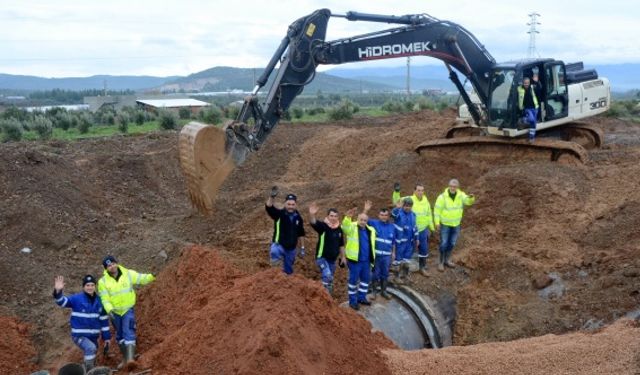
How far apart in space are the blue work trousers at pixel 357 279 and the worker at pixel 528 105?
6.90 metres

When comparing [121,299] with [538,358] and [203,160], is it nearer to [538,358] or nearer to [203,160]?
[203,160]

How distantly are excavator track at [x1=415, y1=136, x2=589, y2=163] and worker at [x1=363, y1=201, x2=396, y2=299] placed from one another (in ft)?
19.3

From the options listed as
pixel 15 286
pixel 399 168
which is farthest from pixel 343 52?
pixel 15 286

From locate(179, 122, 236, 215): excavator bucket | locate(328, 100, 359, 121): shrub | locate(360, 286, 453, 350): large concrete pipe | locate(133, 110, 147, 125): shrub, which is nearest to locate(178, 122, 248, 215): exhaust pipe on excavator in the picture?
locate(179, 122, 236, 215): excavator bucket

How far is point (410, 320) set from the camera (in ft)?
30.1

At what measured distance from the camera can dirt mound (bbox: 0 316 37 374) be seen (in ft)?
26.9

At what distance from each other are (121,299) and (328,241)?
295 centimetres

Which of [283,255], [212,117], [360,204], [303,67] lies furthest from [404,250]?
[212,117]

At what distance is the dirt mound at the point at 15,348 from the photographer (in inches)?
323

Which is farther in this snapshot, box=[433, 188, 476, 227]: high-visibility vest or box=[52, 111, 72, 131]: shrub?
box=[52, 111, 72, 131]: shrub

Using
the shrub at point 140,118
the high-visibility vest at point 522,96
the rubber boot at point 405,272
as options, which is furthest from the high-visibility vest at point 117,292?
the shrub at point 140,118

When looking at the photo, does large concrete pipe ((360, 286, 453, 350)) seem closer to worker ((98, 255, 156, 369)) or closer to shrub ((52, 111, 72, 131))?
worker ((98, 255, 156, 369))

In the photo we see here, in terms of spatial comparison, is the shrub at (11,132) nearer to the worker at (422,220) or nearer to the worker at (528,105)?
the worker at (528,105)

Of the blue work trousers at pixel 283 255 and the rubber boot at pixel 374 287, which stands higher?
the blue work trousers at pixel 283 255
